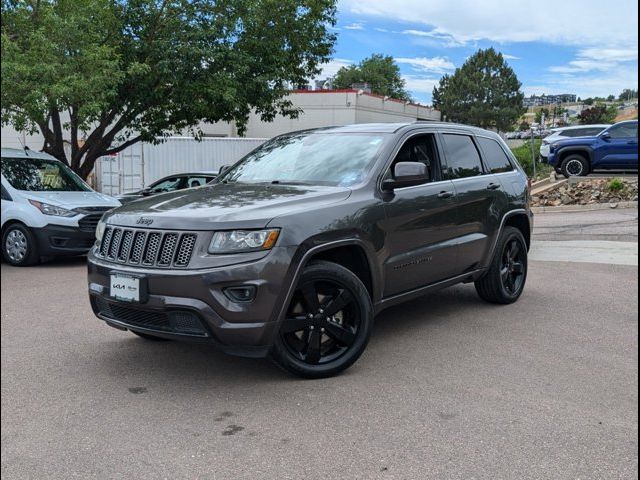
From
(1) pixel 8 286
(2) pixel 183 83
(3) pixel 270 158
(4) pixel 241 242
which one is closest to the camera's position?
(4) pixel 241 242

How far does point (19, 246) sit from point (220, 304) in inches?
260

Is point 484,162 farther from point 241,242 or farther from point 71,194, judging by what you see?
point 71,194

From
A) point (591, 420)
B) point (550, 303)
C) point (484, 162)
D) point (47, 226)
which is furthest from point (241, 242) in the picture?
point (47, 226)

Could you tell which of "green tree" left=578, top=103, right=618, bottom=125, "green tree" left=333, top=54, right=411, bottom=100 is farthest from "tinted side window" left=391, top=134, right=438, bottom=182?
"green tree" left=333, top=54, right=411, bottom=100

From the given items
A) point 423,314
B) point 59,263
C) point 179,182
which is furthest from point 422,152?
point 179,182

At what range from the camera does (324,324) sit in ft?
14.7

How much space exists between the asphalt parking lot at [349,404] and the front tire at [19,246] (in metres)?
3.25

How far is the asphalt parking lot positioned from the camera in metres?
3.31

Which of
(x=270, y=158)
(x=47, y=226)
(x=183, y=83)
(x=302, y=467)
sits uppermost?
(x=183, y=83)

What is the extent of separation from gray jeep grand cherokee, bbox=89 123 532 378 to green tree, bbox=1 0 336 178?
22.6 ft

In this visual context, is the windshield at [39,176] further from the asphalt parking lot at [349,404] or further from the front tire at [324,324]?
the front tire at [324,324]

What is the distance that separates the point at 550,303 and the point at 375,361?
293 cm

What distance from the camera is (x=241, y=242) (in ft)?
13.5

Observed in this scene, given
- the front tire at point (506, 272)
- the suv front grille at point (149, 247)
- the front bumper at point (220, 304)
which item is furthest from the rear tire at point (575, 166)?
the suv front grille at point (149, 247)
